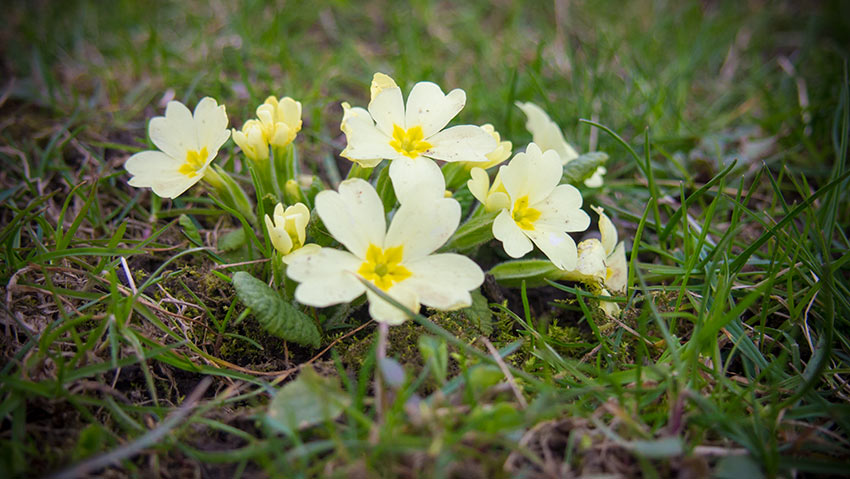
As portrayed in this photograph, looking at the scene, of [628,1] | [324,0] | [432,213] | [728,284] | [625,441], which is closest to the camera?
[625,441]

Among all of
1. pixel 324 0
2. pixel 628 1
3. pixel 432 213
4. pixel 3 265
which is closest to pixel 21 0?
pixel 324 0

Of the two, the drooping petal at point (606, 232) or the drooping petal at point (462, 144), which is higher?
the drooping petal at point (462, 144)

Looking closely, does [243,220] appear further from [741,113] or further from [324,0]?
[741,113]

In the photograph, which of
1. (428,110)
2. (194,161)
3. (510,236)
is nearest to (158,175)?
(194,161)

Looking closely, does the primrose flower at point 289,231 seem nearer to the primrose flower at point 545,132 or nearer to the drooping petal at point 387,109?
the drooping petal at point 387,109

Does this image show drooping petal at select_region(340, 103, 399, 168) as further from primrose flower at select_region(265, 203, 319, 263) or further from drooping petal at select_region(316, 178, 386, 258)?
primrose flower at select_region(265, 203, 319, 263)

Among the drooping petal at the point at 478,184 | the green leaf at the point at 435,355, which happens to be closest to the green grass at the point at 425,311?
the green leaf at the point at 435,355
